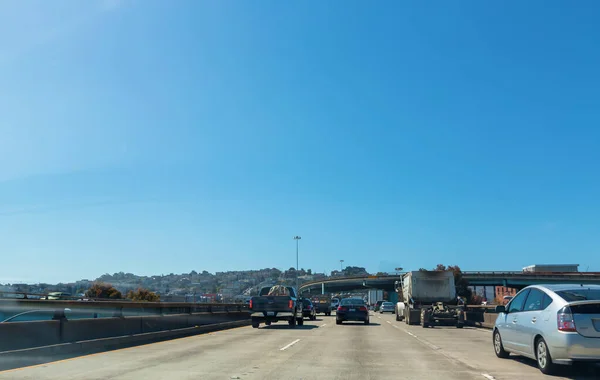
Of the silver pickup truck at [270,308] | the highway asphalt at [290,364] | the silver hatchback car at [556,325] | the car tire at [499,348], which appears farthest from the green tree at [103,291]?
the silver hatchback car at [556,325]

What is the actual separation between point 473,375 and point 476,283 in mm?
107865

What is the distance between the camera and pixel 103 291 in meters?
70.8

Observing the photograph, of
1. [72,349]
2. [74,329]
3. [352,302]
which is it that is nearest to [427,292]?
[352,302]

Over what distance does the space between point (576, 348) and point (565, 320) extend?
50cm

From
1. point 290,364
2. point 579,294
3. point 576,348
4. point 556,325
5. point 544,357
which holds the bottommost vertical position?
point 290,364

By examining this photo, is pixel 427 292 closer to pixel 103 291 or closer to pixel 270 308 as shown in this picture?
pixel 270 308

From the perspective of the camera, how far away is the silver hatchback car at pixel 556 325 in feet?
31.1

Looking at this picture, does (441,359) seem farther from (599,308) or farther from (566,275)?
(566,275)

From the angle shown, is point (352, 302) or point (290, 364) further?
point (352, 302)

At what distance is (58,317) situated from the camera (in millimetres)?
13422

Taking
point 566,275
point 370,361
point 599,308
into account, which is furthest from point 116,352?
point 566,275

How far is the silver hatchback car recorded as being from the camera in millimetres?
9484

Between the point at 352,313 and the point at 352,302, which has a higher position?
the point at 352,302

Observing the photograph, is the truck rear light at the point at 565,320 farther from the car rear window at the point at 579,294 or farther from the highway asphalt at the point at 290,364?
the highway asphalt at the point at 290,364
